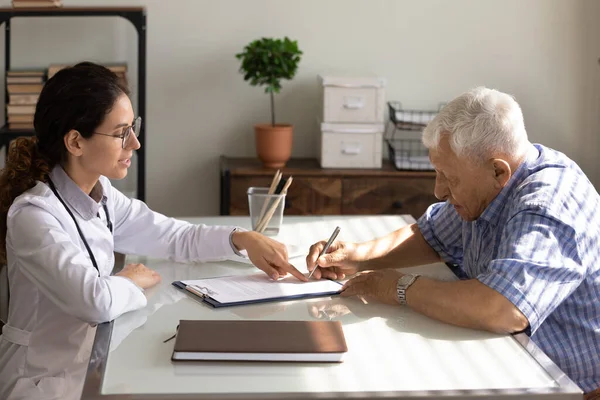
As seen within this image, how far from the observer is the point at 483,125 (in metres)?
1.86

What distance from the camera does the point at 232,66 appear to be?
161 inches

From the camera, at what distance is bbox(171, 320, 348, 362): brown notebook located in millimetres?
1470

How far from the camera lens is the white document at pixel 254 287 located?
1852mm

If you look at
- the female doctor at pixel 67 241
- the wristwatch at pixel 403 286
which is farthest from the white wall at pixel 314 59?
the wristwatch at pixel 403 286

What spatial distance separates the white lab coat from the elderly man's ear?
32.1 inches

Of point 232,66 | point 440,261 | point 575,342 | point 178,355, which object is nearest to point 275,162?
point 232,66

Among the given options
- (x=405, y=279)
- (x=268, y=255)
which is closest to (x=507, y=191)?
(x=405, y=279)

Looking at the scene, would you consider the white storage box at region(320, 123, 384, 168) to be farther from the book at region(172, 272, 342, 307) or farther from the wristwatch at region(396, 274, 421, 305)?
the wristwatch at region(396, 274, 421, 305)

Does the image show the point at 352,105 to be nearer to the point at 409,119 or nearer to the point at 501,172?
the point at 409,119

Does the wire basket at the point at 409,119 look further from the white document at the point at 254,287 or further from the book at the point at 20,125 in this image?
the white document at the point at 254,287

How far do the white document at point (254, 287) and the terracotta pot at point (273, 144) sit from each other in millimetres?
1901

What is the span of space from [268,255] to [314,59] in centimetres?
223

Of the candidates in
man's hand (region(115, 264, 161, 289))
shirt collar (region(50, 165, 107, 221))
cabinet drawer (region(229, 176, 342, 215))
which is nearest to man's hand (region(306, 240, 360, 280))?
man's hand (region(115, 264, 161, 289))

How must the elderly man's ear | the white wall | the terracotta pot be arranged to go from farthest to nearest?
1. the white wall
2. the terracotta pot
3. the elderly man's ear
